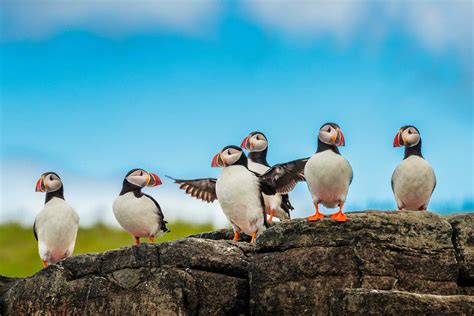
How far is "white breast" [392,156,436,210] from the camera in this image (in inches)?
492

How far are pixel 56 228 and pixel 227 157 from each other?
8.13 ft

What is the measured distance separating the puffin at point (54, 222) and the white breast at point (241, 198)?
6.87 ft

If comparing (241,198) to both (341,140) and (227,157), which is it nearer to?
(227,157)

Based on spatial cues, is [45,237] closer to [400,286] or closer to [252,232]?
[252,232]

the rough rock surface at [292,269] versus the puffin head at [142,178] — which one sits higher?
the puffin head at [142,178]

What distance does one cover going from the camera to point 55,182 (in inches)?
515

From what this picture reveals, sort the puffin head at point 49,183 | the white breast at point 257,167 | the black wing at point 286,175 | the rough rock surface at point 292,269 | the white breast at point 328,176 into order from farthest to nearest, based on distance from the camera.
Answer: the white breast at point 257,167, the black wing at point 286,175, the puffin head at point 49,183, the white breast at point 328,176, the rough rock surface at point 292,269

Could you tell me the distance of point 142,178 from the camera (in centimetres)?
1289

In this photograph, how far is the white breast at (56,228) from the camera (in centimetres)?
1279

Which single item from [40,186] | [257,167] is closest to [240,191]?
[257,167]

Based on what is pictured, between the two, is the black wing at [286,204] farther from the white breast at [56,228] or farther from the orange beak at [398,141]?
the white breast at [56,228]

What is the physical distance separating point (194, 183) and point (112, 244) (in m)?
17.8

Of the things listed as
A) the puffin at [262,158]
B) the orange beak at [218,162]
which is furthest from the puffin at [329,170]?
the puffin at [262,158]

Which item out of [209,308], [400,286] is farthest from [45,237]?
[400,286]
